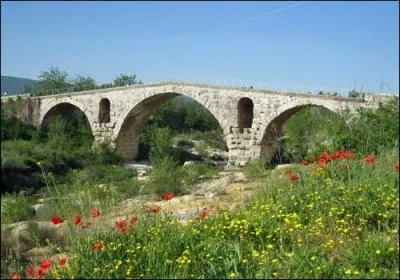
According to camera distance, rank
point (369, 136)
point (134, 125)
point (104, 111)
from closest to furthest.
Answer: point (369, 136)
point (104, 111)
point (134, 125)

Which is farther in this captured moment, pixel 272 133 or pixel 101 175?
pixel 272 133

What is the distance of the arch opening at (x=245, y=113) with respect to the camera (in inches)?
835

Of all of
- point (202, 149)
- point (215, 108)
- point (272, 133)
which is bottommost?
point (202, 149)

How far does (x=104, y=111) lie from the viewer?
26828 mm

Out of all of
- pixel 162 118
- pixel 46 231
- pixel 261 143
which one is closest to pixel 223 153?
pixel 162 118

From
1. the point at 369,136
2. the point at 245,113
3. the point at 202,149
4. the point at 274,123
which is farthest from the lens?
the point at 202,149

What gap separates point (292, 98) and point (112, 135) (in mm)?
10798

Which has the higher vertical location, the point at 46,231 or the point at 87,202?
the point at 87,202

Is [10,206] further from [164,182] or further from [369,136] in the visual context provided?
[164,182]

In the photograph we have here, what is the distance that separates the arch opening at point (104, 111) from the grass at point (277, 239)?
75.1ft

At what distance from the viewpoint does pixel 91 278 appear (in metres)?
2.76

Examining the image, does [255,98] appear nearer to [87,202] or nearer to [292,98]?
A: [292,98]

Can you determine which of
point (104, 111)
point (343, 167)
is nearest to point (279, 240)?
point (343, 167)

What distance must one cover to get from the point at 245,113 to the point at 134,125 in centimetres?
791
